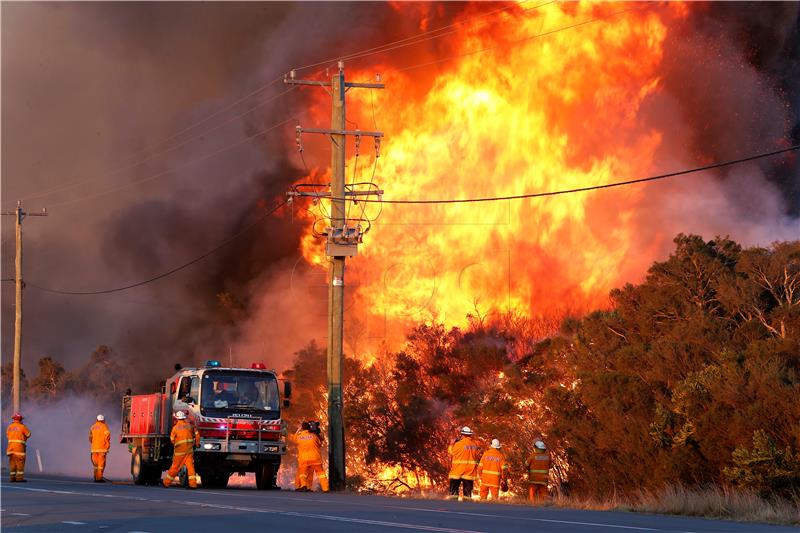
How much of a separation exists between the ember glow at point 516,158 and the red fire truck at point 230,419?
51.8ft

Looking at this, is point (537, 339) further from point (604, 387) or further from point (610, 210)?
point (604, 387)

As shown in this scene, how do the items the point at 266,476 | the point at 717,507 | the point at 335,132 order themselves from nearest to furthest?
the point at 717,507
the point at 266,476
the point at 335,132

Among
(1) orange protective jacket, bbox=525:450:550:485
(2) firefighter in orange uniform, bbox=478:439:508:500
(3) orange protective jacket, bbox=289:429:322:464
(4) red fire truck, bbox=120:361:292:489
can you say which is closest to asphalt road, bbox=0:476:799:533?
(2) firefighter in orange uniform, bbox=478:439:508:500

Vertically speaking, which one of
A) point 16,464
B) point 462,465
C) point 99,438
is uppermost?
point 99,438

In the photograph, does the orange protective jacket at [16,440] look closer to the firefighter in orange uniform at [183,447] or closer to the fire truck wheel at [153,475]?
the fire truck wheel at [153,475]

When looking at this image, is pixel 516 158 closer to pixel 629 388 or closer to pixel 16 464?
pixel 629 388

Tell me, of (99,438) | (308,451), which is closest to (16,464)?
(99,438)

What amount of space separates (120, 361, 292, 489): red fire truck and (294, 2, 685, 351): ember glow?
15.8 m

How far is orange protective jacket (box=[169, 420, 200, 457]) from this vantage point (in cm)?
2795

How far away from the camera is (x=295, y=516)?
18.6m

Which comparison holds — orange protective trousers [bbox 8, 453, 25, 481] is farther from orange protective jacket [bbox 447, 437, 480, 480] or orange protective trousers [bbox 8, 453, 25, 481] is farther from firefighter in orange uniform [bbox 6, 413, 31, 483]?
orange protective jacket [bbox 447, 437, 480, 480]

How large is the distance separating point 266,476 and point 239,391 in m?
2.12

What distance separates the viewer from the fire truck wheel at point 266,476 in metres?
29.9

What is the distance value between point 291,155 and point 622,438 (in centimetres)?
2849
